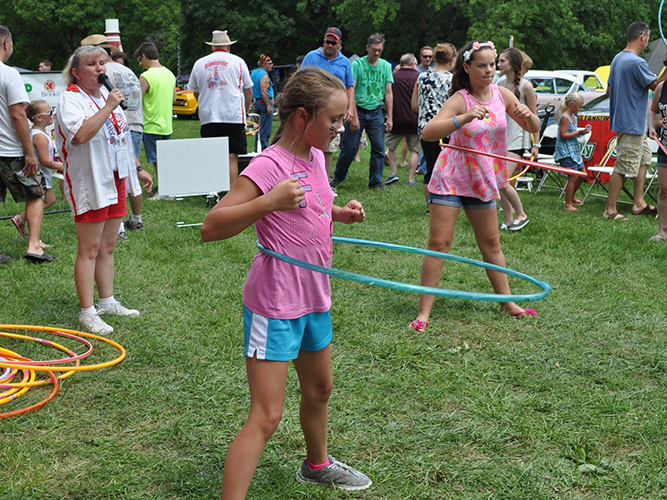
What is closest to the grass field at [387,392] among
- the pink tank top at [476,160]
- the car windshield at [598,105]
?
the pink tank top at [476,160]

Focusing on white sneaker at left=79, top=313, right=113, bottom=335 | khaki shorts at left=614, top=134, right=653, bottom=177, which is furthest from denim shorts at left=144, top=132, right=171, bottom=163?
khaki shorts at left=614, top=134, right=653, bottom=177

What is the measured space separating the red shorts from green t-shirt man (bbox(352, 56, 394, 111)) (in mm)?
6168

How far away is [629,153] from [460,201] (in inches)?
180

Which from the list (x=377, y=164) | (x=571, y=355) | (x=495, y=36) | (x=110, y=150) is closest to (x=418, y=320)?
(x=571, y=355)

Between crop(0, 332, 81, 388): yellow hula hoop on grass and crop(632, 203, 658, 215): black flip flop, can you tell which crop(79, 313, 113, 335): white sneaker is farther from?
crop(632, 203, 658, 215): black flip flop

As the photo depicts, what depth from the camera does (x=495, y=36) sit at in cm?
2998

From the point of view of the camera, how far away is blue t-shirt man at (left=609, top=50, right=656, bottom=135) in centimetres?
804

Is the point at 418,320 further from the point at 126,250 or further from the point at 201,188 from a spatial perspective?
the point at 201,188

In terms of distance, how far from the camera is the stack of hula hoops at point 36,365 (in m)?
3.69

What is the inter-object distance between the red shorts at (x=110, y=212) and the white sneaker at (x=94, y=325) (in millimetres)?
679

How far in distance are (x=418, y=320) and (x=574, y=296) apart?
5.04 feet

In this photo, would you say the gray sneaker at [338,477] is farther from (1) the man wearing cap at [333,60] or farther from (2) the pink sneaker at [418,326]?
(1) the man wearing cap at [333,60]

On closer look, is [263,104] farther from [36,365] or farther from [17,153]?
[36,365]

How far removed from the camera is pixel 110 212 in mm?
4672
